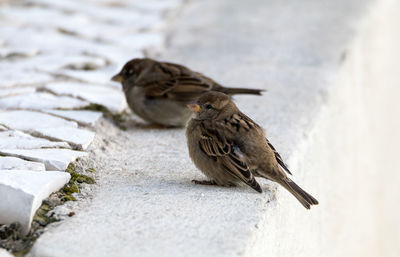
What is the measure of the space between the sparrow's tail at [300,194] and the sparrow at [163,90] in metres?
1.33

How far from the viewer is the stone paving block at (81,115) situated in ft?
13.4

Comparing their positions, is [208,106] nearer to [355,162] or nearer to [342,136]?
[342,136]

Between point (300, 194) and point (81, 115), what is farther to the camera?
point (81, 115)

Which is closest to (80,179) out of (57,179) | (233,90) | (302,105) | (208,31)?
(57,179)

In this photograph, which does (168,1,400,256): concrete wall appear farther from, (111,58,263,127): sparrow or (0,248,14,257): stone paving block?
(0,248,14,257): stone paving block

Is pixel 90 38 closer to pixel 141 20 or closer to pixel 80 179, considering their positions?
pixel 141 20

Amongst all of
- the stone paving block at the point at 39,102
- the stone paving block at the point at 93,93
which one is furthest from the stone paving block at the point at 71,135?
the stone paving block at the point at 93,93

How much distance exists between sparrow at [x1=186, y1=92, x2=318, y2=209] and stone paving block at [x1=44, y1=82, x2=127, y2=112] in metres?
1.22

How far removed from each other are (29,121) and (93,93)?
0.78m

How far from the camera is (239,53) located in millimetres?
5758

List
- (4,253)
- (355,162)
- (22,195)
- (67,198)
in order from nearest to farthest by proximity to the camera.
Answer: (4,253) → (22,195) → (67,198) → (355,162)

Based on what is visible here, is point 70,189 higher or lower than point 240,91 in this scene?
lower

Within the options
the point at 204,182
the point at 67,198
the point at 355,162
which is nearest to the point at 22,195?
the point at 67,198

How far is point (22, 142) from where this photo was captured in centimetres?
355
